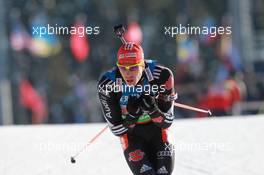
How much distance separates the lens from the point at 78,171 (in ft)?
24.6

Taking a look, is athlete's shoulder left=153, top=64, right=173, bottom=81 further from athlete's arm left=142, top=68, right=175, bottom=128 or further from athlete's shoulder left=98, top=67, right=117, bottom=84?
athlete's shoulder left=98, top=67, right=117, bottom=84

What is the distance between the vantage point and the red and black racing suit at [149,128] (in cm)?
563

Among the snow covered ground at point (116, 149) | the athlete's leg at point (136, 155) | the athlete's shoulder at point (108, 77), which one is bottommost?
the snow covered ground at point (116, 149)

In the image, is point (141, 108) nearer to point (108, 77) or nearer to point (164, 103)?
point (164, 103)

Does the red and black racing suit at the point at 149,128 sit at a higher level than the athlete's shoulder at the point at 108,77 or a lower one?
Answer: lower

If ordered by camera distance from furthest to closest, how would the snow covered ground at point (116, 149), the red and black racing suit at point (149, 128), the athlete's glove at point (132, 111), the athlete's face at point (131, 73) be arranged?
the snow covered ground at point (116, 149) → the athlete's glove at point (132, 111) → the red and black racing suit at point (149, 128) → the athlete's face at point (131, 73)

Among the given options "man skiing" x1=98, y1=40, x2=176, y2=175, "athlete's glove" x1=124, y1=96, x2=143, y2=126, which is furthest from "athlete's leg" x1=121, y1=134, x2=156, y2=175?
"athlete's glove" x1=124, y1=96, x2=143, y2=126

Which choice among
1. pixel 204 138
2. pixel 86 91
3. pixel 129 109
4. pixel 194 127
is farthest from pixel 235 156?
pixel 86 91

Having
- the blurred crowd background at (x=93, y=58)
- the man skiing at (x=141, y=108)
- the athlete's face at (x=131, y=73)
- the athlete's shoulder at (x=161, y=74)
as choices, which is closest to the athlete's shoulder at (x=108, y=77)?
the man skiing at (x=141, y=108)

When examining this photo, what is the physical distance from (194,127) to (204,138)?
0.67 m

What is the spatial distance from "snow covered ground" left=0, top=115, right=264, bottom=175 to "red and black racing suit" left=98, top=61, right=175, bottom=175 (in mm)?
1530

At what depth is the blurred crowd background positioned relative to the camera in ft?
48.7

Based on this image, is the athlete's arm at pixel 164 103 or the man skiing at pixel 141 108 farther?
the athlete's arm at pixel 164 103

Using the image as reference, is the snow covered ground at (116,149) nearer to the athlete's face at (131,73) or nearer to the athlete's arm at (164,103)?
the athlete's arm at (164,103)
